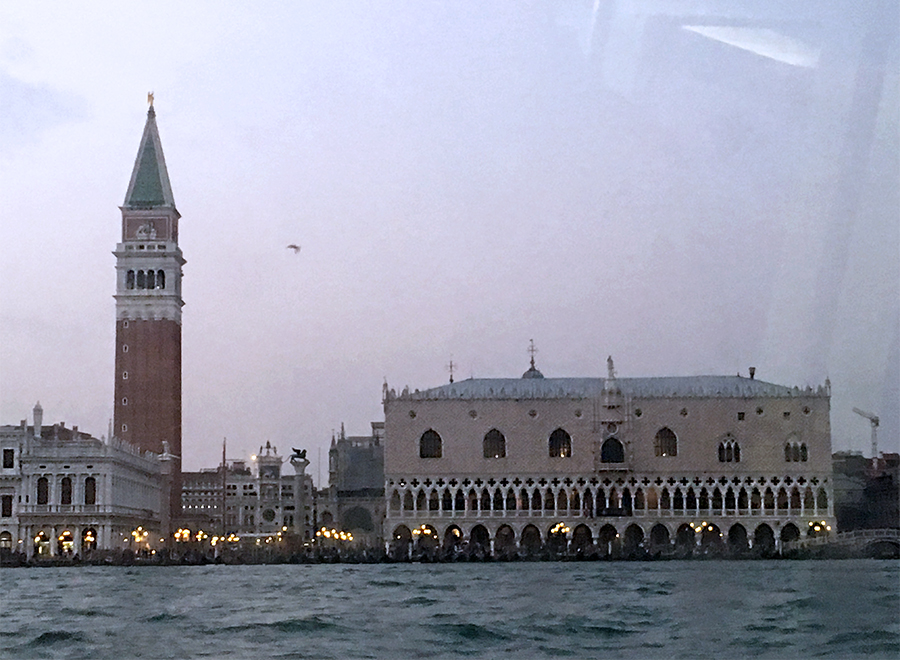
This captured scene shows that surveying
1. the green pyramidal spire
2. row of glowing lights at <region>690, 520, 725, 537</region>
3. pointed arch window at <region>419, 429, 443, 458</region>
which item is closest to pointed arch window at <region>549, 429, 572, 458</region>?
pointed arch window at <region>419, 429, 443, 458</region>

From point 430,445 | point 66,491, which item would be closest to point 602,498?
point 430,445

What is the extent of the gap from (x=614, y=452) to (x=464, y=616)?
48294 mm

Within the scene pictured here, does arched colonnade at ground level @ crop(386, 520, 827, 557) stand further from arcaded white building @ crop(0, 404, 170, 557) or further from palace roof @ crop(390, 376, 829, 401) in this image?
arcaded white building @ crop(0, 404, 170, 557)

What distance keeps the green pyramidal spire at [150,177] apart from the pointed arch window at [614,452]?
30.4 meters

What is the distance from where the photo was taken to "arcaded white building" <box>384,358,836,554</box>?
8106 centimetres

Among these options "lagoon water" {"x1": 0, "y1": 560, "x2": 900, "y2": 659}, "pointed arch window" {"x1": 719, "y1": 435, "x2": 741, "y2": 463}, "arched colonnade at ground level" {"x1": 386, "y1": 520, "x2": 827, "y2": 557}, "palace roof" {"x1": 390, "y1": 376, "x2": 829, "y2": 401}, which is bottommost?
"lagoon water" {"x1": 0, "y1": 560, "x2": 900, "y2": 659}

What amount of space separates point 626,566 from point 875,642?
38562mm

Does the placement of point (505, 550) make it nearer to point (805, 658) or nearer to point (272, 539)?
point (272, 539)

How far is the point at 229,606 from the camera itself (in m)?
38.8

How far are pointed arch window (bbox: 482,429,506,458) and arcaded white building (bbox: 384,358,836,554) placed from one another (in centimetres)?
7

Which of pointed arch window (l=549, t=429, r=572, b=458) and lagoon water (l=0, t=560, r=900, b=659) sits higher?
pointed arch window (l=549, t=429, r=572, b=458)

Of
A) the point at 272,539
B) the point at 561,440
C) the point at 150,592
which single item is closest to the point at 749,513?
the point at 561,440

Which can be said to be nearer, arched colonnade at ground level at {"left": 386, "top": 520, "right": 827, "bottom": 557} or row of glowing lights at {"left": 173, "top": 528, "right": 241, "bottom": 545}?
arched colonnade at ground level at {"left": 386, "top": 520, "right": 827, "bottom": 557}

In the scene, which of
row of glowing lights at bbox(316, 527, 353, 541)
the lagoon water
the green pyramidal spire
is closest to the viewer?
the lagoon water
